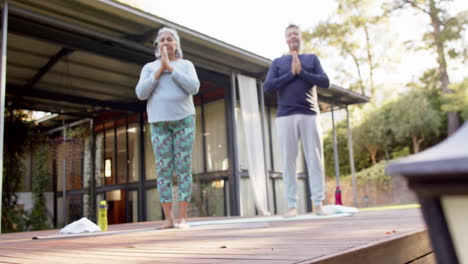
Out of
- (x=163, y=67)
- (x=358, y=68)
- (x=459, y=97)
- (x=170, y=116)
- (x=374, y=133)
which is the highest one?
(x=358, y=68)

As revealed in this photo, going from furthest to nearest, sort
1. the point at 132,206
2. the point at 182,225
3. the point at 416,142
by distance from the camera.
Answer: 1. the point at 416,142
2. the point at 132,206
3. the point at 182,225

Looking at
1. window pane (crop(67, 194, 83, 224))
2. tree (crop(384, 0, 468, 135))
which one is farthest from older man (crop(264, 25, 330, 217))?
tree (crop(384, 0, 468, 135))

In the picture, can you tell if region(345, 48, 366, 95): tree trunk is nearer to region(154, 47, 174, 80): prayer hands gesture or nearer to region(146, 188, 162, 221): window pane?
region(146, 188, 162, 221): window pane

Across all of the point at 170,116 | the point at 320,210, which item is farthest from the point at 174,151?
the point at 320,210

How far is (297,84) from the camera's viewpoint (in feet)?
11.8

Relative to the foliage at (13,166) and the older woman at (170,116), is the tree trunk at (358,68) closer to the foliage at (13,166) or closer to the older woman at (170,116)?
the foliage at (13,166)

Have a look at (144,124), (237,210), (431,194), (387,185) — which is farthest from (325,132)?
(431,194)

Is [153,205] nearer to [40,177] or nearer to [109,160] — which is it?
[109,160]

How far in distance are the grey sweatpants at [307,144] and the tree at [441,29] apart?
422 inches

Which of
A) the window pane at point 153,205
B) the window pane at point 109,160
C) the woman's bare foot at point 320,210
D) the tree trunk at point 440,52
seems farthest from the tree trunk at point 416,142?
the woman's bare foot at point 320,210

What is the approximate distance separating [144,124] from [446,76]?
10.6 metres

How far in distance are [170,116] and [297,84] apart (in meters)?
1.25

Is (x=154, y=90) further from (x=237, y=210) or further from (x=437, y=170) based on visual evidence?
(x=237, y=210)

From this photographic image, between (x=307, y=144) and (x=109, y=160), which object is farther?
(x=109, y=160)
